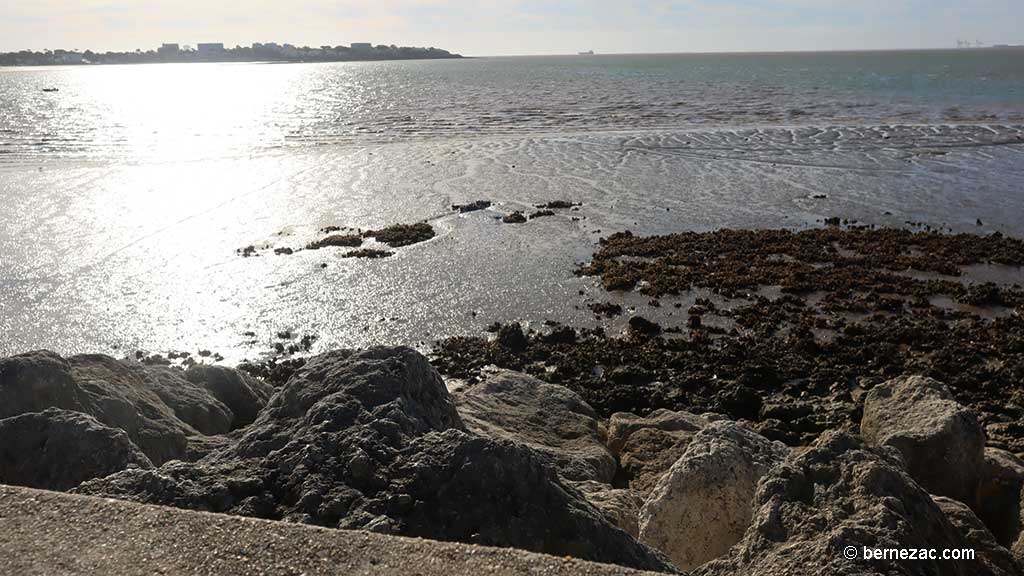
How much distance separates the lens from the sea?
13.2 m

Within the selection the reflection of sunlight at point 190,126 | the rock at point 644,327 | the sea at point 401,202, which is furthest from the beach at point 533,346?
the reflection of sunlight at point 190,126

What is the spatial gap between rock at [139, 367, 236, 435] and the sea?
3.62 m

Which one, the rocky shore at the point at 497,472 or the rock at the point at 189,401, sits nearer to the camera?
the rocky shore at the point at 497,472

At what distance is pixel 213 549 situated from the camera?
3.83m

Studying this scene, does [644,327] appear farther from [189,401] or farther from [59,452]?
[59,452]

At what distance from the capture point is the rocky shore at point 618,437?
4496mm

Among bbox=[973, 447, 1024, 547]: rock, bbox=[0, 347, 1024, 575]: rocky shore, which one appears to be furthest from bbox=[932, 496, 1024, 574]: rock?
bbox=[973, 447, 1024, 547]: rock

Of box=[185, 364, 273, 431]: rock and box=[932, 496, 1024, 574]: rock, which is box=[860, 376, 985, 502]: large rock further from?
box=[185, 364, 273, 431]: rock

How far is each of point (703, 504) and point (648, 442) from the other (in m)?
2.46

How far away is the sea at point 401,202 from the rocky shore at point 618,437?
2.27 metres

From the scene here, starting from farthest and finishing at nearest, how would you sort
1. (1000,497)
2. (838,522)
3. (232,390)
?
(232,390) < (1000,497) < (838,522)

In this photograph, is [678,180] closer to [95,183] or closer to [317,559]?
[95,183]

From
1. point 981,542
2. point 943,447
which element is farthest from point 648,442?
point 981,542

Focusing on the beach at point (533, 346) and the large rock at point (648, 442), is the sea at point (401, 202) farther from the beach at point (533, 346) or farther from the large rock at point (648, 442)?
the large rock at point (648, 442)
